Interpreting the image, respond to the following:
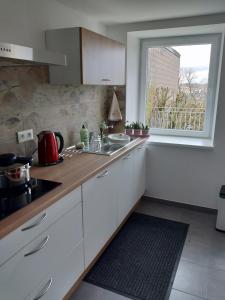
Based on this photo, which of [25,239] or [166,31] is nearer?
[25,239]

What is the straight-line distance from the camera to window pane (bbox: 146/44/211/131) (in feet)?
9.34

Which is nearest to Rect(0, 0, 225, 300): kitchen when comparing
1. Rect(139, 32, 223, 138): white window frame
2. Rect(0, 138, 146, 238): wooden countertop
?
Rect(0, 138, 146, 238): wooden countertop

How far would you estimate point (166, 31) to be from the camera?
2.66 meters

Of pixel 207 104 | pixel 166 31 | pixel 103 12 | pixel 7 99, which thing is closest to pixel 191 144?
pixel 207 104

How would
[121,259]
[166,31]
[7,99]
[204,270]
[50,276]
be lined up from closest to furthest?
[50,276] < [7,99] < [204,270] < [121,259] < [166,31]

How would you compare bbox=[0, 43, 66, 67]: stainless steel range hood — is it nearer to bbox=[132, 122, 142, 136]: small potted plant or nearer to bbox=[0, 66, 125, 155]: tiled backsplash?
bbox=[0, 66, 125, 155]: tiled backsplash

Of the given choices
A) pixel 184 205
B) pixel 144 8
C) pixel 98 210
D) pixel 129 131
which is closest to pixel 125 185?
pixel 98 210

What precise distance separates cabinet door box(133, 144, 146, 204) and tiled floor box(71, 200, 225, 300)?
0.33 metres

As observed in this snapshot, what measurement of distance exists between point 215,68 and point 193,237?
6.18 feet

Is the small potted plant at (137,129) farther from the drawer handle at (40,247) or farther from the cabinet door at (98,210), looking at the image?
the drawer handle at (40,247)

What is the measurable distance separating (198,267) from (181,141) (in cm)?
142

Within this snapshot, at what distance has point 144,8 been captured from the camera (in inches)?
85.0

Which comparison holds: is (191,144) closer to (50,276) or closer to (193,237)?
(193,237)

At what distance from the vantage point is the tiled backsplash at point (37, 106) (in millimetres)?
1621
